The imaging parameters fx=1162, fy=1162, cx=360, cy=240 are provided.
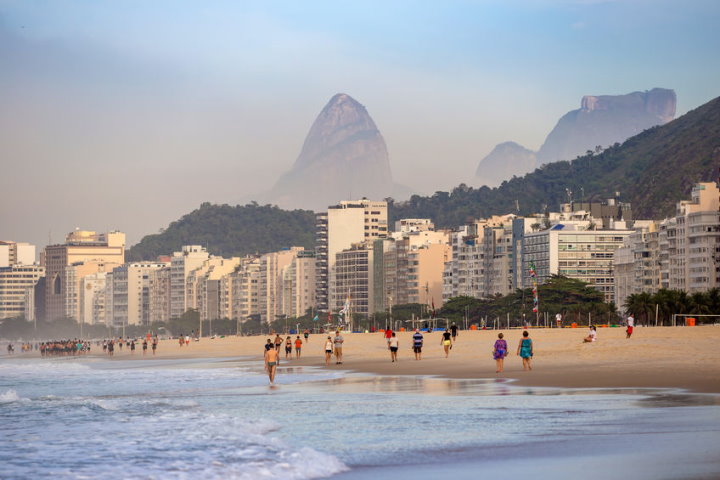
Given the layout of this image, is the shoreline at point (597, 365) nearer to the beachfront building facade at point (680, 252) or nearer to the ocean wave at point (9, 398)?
the ocean wave at point (9, 398)

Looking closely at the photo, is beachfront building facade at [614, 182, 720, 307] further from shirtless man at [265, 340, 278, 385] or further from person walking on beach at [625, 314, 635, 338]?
shirtless man at [265, 340, 278, 385]

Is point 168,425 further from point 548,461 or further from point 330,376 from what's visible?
point 330,376

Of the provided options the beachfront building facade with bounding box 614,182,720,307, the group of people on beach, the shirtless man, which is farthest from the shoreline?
the group of people on beach

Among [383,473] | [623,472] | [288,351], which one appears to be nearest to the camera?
[623,472]

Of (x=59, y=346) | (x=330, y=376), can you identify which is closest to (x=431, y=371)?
(x=330, y=376)

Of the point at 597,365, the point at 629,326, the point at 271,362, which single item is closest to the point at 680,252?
the point at 629,326

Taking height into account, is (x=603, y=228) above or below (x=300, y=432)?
above

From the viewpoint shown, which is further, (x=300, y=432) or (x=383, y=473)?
(x=300, y=432)

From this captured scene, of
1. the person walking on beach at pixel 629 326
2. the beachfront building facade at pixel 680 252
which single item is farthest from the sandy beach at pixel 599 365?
the beachfront building facade at pixel 680 252
